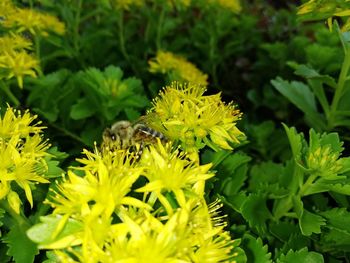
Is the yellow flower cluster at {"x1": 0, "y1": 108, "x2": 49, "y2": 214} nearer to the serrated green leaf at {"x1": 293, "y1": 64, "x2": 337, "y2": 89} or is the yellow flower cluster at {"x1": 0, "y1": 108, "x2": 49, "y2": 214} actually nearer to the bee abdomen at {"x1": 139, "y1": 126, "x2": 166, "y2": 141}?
the bee abdomen at {"x1": 139, "y1": 126, "x2": 166, "y2": 141}

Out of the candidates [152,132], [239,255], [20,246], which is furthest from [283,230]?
[20,246]

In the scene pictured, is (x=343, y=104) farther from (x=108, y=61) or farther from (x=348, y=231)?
(x=108, y=61)

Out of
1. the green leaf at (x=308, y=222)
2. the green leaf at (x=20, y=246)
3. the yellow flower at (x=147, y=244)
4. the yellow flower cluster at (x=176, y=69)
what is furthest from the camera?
the yellow flower cluster at (x=176, y=69)

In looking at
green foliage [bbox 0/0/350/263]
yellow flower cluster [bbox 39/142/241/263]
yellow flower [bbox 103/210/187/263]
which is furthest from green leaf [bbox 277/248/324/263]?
yellow flower [bbox 103/210/187/263]

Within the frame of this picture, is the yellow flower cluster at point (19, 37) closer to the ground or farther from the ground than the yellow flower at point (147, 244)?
farther from the ground

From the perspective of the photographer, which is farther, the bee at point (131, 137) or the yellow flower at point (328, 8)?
the yellow flower at point (328, 8)

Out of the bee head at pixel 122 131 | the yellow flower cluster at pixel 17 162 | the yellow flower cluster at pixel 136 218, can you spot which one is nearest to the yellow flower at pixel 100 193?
the yellow flower cluster at pixel 136 218

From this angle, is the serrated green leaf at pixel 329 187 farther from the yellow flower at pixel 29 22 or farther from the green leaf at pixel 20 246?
the yellow flower at pixel 29 22
